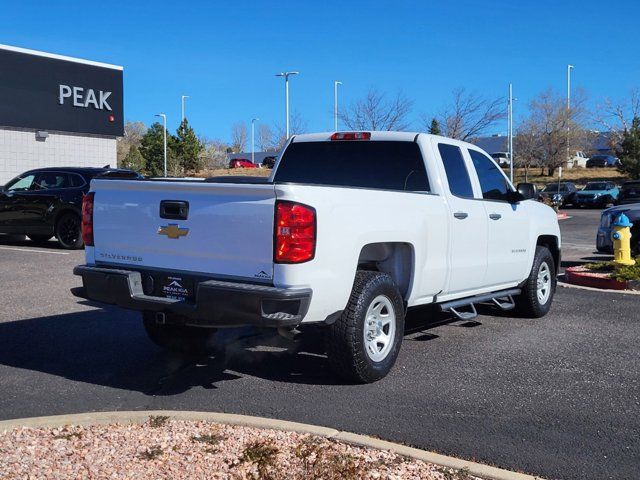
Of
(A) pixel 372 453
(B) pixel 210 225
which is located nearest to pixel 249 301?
(B) pixel 210 225

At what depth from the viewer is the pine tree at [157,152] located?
56.6 meters

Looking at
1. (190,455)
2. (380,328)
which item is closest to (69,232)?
(380,328)

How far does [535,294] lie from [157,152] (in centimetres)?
5414

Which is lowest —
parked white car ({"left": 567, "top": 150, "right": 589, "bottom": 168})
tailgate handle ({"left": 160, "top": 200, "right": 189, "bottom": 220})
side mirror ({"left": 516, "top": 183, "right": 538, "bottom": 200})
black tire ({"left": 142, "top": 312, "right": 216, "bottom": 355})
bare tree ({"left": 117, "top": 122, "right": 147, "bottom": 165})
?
black tire ({"left": 142, "top": 312, "right": 216, "bottom": 355})

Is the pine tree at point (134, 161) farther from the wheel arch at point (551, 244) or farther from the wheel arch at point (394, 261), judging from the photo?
the wheel arch at point (394, 261)

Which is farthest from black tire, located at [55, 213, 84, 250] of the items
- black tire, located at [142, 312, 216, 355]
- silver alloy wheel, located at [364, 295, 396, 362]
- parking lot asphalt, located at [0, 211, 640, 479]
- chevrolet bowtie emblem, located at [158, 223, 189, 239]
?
silver alloy wheel, located at [364, 295, 396, 362]

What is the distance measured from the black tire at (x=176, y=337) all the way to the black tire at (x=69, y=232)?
905 centimetres

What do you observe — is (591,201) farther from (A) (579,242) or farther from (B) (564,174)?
(A) (579,242)

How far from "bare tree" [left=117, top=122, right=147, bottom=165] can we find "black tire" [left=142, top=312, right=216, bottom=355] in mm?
69266

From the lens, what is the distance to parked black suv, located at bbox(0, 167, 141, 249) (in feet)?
49.1

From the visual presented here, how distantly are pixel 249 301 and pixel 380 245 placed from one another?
4.97 ft

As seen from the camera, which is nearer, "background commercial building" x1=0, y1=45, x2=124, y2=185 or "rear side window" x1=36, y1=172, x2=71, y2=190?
"rear side window" x1=36, y1=172, x2=71, y2=190

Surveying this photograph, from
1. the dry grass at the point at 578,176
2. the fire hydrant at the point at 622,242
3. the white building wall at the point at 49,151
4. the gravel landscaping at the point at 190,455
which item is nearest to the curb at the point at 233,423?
the gravel landscaping at the point at 190,455

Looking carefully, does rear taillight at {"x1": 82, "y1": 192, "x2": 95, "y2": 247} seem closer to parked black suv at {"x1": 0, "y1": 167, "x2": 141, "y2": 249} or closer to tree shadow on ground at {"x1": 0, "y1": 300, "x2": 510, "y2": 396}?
tree shadow on ground at {"x1": 0, "y1": 300, "x2": 510, "y2": 396}
